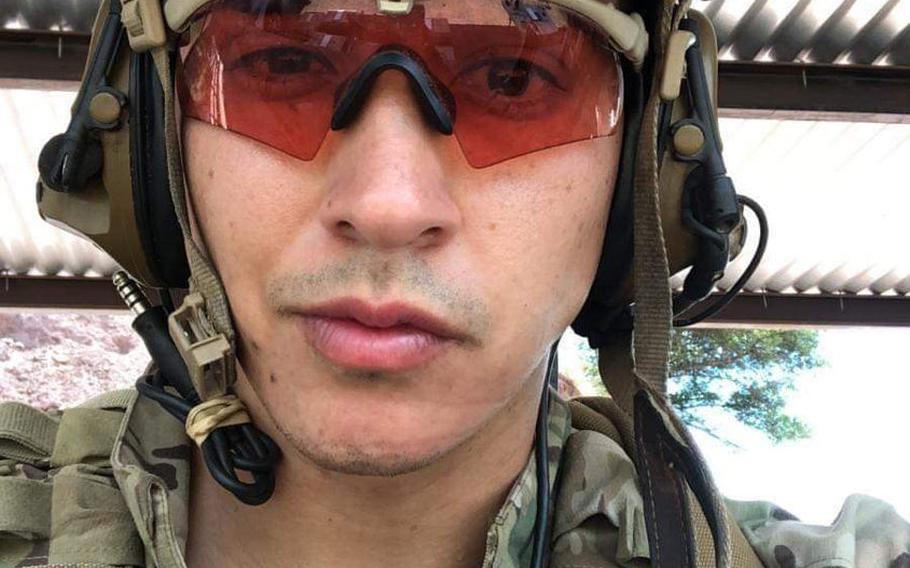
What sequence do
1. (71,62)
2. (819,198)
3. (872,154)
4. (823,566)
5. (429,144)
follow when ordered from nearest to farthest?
(429,144)
(823,566)
(71,62)
(872,154)
(819,198)

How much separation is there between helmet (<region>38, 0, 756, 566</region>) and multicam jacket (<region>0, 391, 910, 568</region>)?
12 cm

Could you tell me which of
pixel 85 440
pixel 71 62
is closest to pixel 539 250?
pixel 85 440

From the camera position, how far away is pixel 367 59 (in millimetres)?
1137

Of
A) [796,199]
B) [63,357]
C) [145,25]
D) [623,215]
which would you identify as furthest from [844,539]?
[63,357]

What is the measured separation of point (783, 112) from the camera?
4020mm

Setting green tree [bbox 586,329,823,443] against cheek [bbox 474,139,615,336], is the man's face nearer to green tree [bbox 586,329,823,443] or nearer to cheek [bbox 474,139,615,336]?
cheek [bbox 474,139,615,336]

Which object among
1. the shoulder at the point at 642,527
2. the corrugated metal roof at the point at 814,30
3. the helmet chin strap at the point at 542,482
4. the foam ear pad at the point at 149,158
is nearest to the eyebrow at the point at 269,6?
the foam ear pad at the point at 149,158

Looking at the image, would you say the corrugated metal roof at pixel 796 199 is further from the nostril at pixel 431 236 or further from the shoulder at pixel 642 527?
the nostril at pixel 431 236

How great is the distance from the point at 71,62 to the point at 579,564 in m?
3.13

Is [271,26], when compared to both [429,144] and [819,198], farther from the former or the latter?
[819,198]

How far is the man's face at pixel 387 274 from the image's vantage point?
110 cm

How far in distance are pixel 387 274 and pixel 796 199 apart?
455 centimetres

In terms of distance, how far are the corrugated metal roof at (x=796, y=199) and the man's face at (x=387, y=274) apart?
10.6 ft

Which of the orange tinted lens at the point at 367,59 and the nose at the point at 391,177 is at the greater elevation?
the orange tinted lens at the point at 367,59
